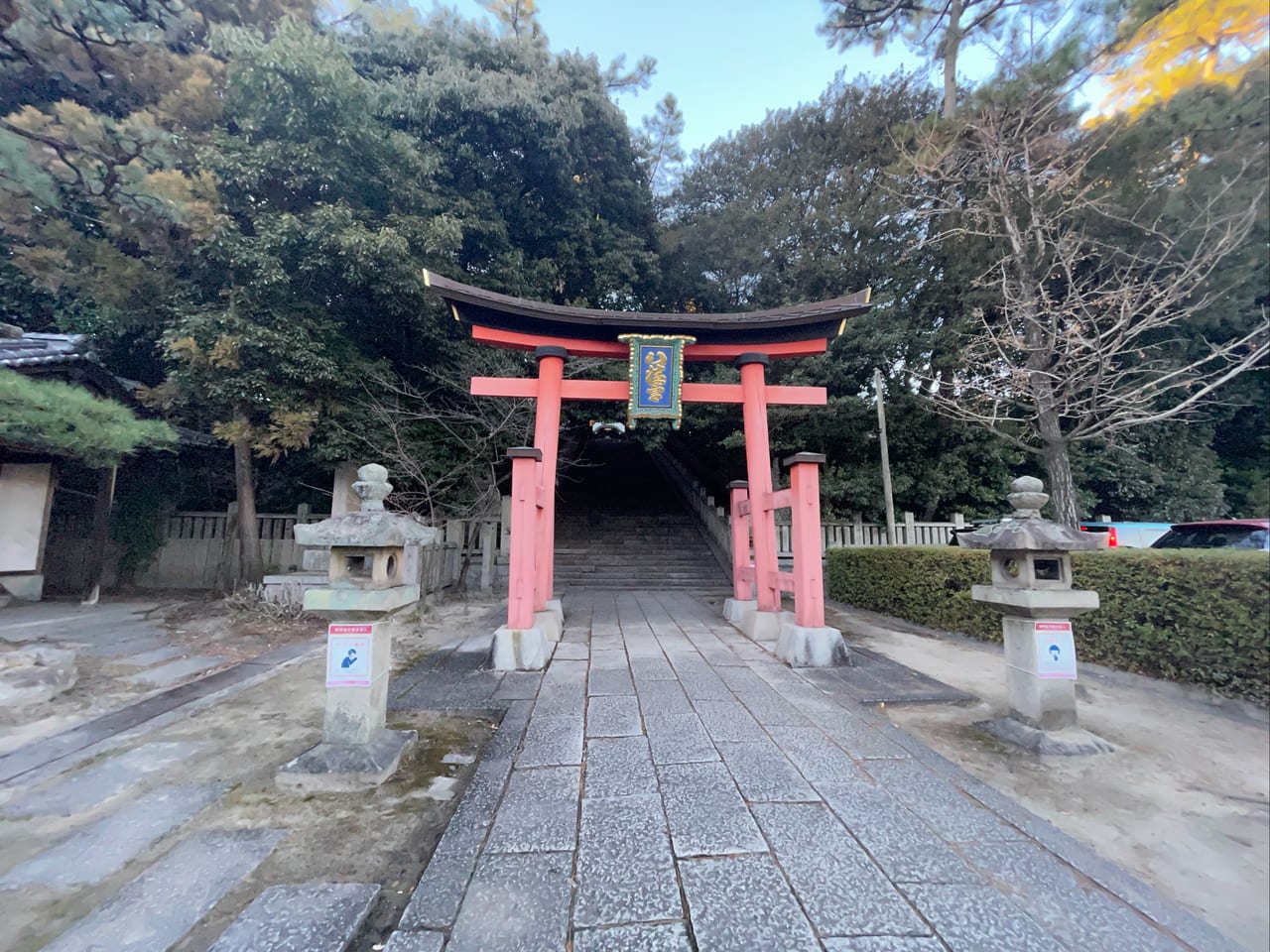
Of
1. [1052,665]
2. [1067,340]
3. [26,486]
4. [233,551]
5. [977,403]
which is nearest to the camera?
[1052,665]

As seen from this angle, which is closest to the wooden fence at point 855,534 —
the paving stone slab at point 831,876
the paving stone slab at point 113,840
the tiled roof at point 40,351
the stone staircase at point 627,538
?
the stone staircase at point 627,538

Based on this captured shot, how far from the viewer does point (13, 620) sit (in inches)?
274

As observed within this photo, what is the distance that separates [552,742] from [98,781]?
2392mm

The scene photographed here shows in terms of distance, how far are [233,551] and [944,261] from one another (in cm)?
1580

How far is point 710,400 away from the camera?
22.6ft

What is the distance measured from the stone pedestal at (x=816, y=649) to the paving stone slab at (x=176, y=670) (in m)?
5.60

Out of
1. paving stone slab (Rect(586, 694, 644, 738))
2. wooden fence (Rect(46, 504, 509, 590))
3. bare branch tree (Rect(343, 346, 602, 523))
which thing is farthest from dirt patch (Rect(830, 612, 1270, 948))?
wooden fence (Rect(46, 504, 509, 590))

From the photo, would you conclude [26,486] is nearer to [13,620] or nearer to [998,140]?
[13,620]

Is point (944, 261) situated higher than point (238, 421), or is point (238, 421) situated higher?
point (944, 261)

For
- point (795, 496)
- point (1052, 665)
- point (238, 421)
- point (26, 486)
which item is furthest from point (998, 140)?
point (26, 486)

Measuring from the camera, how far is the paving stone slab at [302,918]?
1.61 meters

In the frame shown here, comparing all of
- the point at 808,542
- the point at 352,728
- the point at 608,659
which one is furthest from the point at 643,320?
the point at 352,728

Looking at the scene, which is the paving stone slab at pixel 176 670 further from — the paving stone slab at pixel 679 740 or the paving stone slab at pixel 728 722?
the paving stone slab at pixel 728 722

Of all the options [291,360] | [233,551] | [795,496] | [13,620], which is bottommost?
[13,620]
